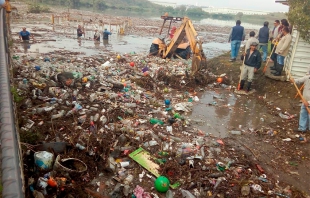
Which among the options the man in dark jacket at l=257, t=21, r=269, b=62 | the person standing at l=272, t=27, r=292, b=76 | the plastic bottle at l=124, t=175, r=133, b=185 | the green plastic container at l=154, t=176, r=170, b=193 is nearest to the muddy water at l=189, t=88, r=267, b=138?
the person standing at l=272, t=27, r=292, b=76

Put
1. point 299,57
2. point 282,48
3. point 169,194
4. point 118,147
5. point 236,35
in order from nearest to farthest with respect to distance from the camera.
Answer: point 169,194 → point 118,147 → point 282,48 → point 299,57 → point 236,35

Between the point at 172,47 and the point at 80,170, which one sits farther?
the point at 172,47

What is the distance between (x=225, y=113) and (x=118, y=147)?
3.37m

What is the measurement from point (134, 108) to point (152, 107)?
510 mm

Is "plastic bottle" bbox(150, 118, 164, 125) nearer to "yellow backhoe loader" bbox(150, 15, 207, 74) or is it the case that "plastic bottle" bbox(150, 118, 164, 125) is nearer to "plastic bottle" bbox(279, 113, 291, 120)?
"plastic bottle" bbox(279, 113, 291, 120)

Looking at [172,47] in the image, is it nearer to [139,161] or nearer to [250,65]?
[250,65]

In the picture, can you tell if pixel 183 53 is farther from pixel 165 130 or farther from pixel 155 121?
pixel 165 130

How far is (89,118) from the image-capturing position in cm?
481

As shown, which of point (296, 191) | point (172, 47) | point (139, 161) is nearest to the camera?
point (296, 191)

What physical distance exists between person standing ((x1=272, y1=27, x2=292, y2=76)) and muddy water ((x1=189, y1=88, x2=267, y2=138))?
166cm

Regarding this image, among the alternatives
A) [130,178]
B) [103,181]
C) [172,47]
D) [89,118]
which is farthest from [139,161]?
[172,47]

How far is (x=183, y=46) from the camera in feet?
37.0

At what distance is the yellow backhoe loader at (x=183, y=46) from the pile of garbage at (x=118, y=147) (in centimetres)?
245

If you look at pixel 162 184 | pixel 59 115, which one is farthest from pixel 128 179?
pixel 59 115
